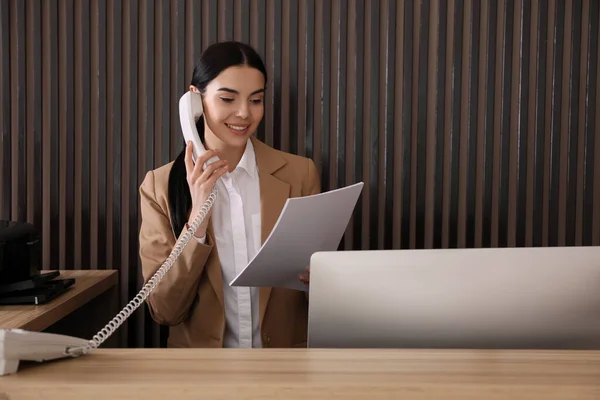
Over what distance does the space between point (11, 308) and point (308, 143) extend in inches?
50.5

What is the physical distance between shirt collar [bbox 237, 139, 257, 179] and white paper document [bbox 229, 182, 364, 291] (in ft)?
1.91

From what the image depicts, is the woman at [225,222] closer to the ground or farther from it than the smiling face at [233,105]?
closer to the ground

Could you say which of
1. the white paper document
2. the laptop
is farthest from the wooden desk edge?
the laptop

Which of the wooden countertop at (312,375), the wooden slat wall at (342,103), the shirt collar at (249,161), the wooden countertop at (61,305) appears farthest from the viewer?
the wooden slat wall at (342,103)

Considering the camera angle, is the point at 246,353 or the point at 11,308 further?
the point at 11,308

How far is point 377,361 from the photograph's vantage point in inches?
40.9

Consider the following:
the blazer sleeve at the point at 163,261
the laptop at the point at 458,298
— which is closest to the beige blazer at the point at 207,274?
the blazer sleeve at the point at 163,261

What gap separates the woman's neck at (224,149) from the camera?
7.25 feet

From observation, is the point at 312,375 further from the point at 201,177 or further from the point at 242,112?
the point at 242,112

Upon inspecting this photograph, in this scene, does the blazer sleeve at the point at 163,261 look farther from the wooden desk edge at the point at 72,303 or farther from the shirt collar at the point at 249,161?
the shirt collar at the point at 249,161

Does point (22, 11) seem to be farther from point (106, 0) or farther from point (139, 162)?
point (139, 162)

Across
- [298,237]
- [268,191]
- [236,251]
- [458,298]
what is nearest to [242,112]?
[268,191]

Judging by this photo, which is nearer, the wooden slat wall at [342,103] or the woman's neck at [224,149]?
the woman's neck at [224,149]

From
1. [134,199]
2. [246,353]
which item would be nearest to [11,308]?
[134,199]
